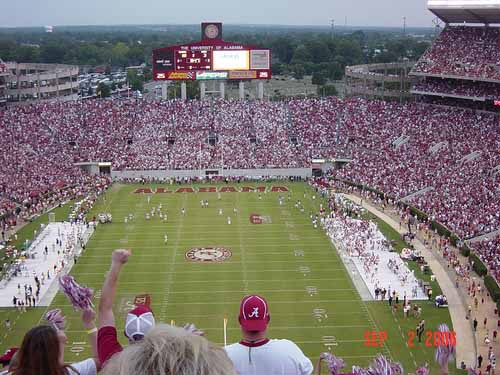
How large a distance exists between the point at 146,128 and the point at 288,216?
64.8 feet

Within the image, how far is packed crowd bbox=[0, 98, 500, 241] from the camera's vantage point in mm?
36844

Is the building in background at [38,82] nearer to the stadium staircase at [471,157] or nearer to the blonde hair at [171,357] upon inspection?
the stadium staircase at [471,157]

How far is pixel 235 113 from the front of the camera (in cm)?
5347

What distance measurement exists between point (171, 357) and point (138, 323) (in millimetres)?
1011

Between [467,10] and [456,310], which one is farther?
[467,10]

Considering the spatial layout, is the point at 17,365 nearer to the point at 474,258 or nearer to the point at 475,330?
the point at 475,330

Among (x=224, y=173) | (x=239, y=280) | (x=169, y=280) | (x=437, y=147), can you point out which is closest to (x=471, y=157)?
(x=437, y=147)

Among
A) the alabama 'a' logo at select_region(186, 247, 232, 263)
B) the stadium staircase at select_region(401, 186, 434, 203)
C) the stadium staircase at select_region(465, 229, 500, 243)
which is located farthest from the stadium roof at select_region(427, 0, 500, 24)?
the alabama 'a' logo at select_region(186, 247, 232, 263)

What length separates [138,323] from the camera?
324 cm

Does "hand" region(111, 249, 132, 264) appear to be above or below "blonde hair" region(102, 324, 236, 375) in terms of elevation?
below

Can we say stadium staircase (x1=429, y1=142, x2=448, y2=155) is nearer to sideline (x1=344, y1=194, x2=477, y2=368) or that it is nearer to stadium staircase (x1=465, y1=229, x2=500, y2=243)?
sideline (x1=344, y1=194, x2=477, y2=368)

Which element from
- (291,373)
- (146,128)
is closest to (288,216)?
(146,128)

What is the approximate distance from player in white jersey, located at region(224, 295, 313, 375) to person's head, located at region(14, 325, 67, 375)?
1.10 metres

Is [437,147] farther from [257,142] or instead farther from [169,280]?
[169,280]
